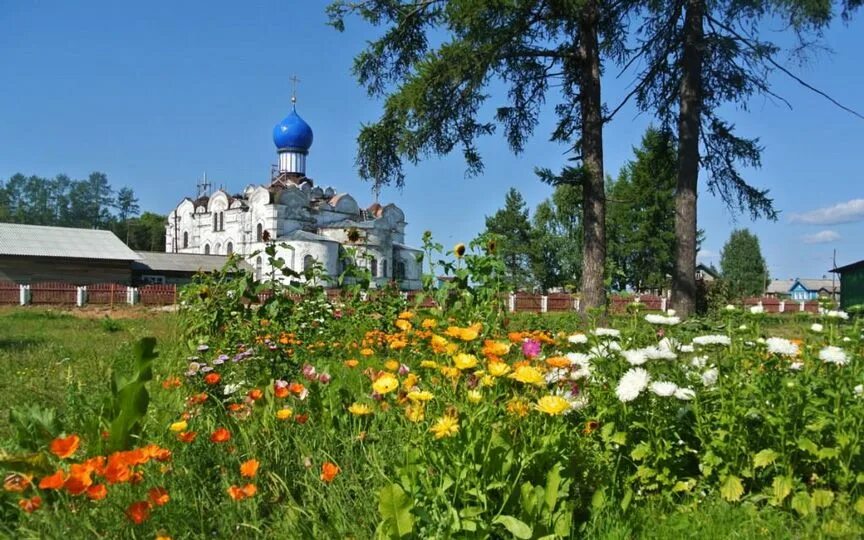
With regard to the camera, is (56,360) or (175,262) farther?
(175,262)

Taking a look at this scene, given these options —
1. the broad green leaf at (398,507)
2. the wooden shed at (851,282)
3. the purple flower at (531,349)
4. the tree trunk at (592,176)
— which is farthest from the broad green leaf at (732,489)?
the wooden shed at (851,282)

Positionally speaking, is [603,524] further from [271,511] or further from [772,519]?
[271,511]

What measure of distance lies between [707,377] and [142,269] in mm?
36506

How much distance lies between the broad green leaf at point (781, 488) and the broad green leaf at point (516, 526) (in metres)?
1.07

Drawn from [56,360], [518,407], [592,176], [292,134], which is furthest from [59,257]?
[518,407]

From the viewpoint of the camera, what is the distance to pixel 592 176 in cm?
916

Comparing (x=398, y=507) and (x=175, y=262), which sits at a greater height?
(x=175, y=262)

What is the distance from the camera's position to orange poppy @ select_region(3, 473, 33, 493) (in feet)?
5.84

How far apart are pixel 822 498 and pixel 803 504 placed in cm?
7

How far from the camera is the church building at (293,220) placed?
4428cm

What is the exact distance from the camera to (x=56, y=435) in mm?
2346

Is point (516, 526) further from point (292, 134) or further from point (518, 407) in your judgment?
point (292, 134)

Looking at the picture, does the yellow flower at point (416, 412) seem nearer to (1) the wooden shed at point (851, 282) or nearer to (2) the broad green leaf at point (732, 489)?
(2) the broad green leaf at point (732, 489)

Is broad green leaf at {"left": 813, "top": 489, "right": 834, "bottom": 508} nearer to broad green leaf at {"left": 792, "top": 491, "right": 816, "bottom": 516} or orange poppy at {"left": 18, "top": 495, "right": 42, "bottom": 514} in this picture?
broad green leaf at {"left": 792, "top": 491, "right": 816, "bottom": 516}
